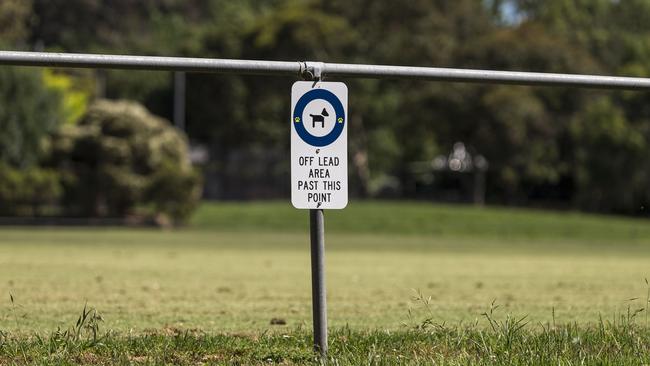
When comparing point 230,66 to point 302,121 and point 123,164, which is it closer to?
point 302,121

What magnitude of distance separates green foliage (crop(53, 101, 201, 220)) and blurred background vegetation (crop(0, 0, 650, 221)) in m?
5.34

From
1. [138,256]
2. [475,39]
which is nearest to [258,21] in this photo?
[475,39]

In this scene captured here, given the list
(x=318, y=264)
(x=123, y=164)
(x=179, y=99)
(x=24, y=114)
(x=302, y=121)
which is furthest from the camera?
(x=179, y=99)

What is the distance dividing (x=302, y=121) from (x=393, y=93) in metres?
69.2

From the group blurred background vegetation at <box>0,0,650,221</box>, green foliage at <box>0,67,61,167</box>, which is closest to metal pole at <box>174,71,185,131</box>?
blurred background vegetation at <box>0,0,650,221</box>

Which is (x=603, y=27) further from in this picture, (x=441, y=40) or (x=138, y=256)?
(x=138, y=256)

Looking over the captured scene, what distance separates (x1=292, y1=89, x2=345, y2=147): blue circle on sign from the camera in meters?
8.03

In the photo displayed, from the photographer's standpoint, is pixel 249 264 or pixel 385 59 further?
pixel 385 59

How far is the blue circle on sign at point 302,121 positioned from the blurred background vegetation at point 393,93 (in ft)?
151

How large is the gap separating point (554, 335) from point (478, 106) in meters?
60.9

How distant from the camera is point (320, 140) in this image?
805cm

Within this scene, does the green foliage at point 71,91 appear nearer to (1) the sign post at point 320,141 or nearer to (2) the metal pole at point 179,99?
(2) the metal pole at point 179,99

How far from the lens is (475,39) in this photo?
73.3 metres

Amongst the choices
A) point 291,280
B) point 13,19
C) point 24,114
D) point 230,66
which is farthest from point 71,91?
point 230,66
